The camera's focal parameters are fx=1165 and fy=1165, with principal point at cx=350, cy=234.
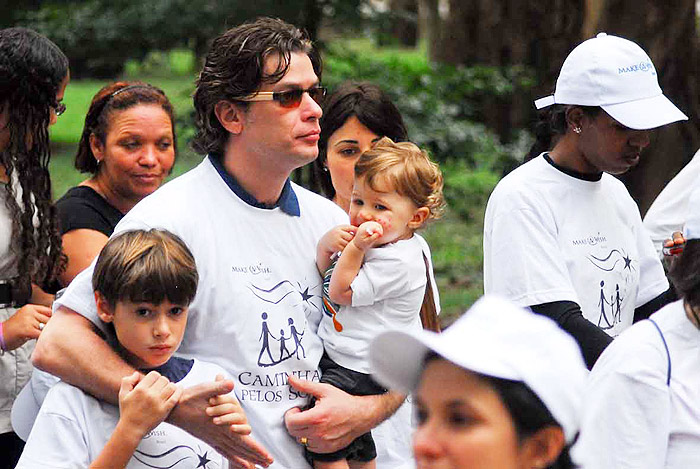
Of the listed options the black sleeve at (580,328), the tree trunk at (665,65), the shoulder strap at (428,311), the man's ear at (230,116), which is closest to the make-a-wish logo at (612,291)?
the black sleeve at (580,328)

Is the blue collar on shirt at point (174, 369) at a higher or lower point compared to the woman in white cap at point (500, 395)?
lower

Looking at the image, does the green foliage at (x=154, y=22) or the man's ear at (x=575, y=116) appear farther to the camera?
the green foliage at (x=154, y=22)

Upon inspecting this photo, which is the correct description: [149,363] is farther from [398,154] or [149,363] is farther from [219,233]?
[398,154]

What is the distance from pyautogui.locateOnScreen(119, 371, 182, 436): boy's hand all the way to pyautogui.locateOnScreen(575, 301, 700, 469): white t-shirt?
3.93ft

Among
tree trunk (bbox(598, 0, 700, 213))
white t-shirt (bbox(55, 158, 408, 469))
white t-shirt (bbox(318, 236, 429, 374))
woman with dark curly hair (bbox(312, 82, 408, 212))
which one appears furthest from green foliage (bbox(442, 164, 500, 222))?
white t-shirt (bbox(55, 158, 408, 469))

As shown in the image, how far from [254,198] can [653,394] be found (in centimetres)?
148

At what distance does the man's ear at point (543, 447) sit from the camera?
91.6 inches

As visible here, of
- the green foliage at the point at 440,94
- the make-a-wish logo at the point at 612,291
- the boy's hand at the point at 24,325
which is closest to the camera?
the boy's hand at the point at 24,325

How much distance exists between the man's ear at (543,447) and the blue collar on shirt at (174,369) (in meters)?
1.53

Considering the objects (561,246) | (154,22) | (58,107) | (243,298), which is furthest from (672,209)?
(154,22)

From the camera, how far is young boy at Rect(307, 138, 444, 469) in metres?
3.92

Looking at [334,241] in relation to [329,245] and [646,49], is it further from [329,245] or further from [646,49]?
[646,49]

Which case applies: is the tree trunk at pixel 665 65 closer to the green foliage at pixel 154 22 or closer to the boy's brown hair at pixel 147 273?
the green foliage at pixel 154 22

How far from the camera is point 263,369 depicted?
367cm
